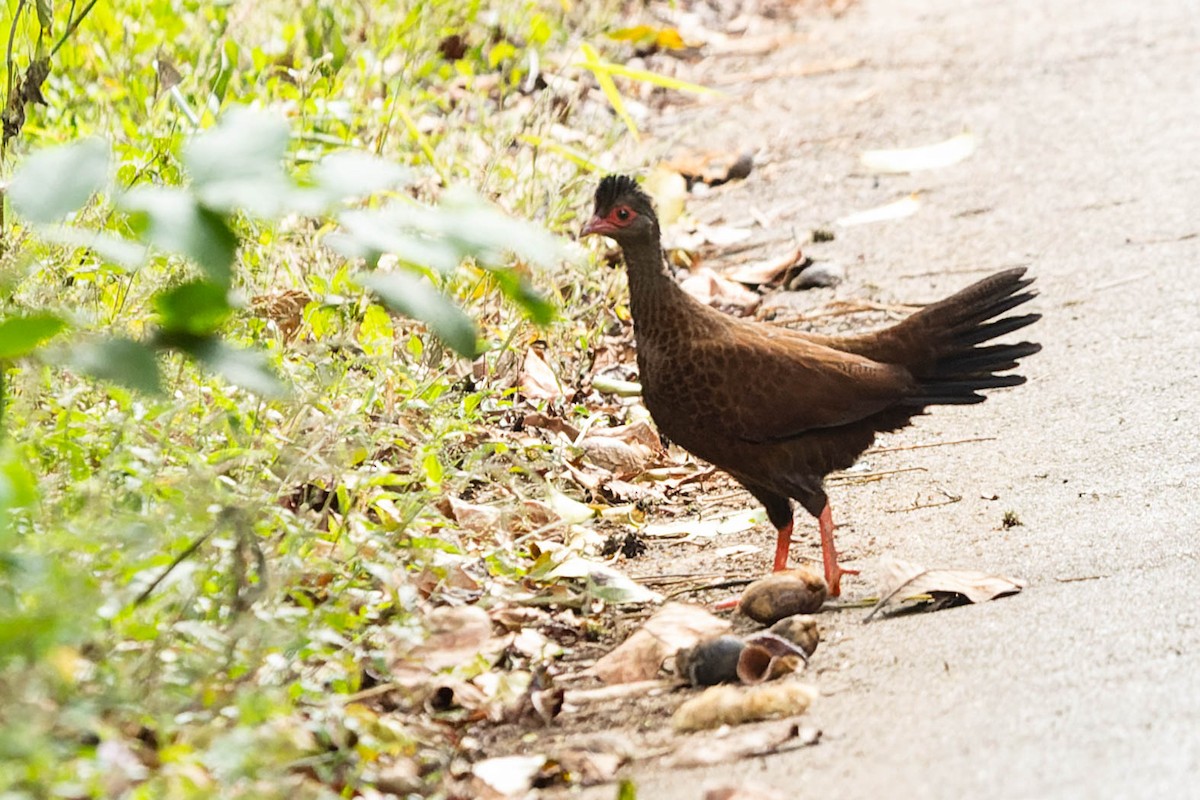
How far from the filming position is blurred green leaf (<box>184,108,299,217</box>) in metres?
1.91

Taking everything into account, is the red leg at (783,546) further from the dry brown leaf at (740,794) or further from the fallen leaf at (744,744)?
the dry brown leaf at (740,794)

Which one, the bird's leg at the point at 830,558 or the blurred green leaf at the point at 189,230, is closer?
the blurred green leaf at the point at 189,230

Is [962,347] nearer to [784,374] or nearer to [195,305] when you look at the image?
[784,374]

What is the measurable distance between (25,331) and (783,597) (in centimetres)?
200

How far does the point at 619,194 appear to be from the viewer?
→ 14.3 feet

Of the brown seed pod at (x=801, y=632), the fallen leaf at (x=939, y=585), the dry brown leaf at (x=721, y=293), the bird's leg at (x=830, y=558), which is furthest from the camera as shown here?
the dry brown leaf at (x=721, y=293)

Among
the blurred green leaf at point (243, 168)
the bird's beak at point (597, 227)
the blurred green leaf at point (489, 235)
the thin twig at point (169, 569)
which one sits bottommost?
the thin twig at point (169, 569)

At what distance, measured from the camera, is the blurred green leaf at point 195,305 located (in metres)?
1.97

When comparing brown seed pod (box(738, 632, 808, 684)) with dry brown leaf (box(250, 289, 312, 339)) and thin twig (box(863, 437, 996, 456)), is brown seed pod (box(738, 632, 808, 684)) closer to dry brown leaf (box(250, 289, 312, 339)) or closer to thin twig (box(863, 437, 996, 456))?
thin twig (box(863, 437, 996, 456))

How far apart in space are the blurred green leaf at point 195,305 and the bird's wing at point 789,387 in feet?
7.13

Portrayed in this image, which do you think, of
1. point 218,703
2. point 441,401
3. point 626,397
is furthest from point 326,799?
point 626,397

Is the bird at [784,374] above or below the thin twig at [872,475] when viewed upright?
above

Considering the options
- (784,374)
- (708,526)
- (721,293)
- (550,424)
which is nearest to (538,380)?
(550,424)

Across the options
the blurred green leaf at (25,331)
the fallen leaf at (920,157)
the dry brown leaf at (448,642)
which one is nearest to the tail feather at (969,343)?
the dry brown leaf at (448,642)
